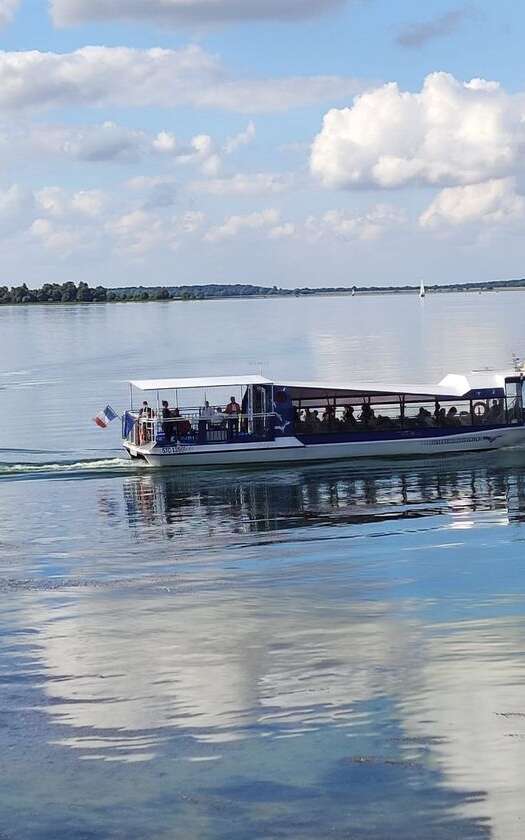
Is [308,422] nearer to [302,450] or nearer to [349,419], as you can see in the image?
[302,450]

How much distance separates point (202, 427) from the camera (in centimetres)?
5562

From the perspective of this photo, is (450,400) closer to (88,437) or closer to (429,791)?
(88,437)

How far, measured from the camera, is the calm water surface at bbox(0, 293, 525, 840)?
59.8ft

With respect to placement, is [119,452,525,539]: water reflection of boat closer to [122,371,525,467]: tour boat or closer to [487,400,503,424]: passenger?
[122,371,525,467]: tour boat

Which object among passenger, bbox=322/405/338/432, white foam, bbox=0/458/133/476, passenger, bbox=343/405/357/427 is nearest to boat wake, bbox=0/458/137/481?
white foam, bbox=0/458/133/476

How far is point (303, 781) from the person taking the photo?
18938 mm

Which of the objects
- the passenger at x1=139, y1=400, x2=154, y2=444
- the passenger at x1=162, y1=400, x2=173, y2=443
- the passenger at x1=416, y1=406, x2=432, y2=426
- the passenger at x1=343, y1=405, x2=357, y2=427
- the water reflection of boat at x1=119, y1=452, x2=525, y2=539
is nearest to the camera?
the water reflection of boat at x1=119, y1=452, x2=525, y2=539

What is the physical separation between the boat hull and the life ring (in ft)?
3.21

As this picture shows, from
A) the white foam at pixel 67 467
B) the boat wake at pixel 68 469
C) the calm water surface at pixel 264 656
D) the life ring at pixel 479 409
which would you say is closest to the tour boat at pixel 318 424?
the life ring at pixel 479 409

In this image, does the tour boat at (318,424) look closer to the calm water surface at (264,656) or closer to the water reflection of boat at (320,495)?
the water reflection of boat at (320,495)

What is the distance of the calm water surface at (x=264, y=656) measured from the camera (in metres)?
18.2

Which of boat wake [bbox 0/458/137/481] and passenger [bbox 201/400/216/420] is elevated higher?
passenger [bbox 201/400/216/420]

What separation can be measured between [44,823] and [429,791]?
5733 millimetres

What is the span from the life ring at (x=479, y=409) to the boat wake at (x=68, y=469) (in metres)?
16.7
